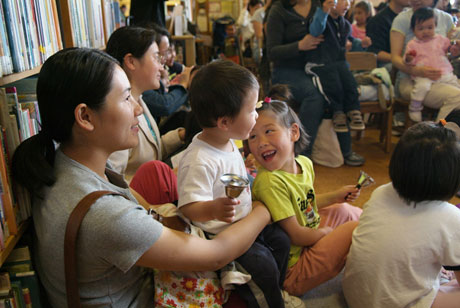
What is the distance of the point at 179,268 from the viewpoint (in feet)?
2.90

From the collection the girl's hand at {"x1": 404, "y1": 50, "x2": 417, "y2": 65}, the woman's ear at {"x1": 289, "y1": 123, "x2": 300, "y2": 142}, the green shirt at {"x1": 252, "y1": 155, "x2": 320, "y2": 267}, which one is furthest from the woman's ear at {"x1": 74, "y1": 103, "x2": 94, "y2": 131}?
the girl's hand at {"x1": 404, "y1": 50, "x2": 417, "y2": 65}

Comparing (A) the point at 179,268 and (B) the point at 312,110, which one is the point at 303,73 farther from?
(A) the point at 179,268

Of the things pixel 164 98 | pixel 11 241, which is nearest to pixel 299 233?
pixel 11 241

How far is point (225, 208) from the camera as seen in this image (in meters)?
0.96

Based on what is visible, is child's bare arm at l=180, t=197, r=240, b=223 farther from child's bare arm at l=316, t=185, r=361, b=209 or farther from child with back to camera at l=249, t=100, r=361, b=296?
child's bare arm at l=316, t=185, r=361, b=209

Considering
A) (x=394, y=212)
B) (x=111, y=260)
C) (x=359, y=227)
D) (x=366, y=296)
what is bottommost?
(x=366, y=296)

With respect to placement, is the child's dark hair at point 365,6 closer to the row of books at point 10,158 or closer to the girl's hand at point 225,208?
the girl's hand at point 225,208

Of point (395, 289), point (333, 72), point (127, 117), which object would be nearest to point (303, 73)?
point (333, 72)

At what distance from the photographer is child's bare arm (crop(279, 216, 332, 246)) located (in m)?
1.33

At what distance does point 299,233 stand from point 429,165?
1.61 ft

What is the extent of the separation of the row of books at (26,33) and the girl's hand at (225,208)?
600 mm

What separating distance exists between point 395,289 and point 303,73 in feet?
7.00

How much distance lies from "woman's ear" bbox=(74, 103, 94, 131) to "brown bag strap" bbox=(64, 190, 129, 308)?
0.15 m

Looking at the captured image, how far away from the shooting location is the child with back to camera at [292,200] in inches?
52.5
